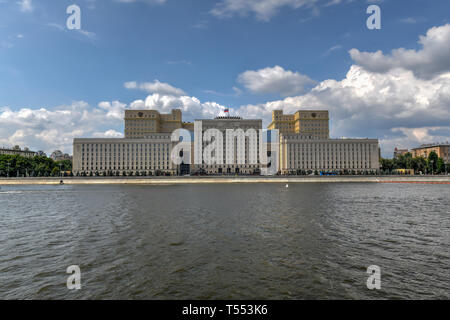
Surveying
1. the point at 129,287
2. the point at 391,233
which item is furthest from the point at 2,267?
the point at 391,233

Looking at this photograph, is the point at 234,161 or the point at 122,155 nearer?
the point at 122,155

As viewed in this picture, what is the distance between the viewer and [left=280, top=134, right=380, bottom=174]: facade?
187 metres

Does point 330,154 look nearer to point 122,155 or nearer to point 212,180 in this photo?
point 212,180

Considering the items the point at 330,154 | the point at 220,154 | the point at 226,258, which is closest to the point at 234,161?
the point at 220,154

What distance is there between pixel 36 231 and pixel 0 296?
13.8 metres

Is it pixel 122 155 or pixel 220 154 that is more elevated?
pixel 220 154

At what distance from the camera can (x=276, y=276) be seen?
40.1 feet

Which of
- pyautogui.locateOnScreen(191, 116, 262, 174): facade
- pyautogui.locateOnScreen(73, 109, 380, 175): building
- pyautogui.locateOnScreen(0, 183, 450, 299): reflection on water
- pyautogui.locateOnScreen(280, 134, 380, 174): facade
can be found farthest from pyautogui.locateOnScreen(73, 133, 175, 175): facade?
pyautogui.locateOnScreen(0, 183, 450, 299): reflection on water

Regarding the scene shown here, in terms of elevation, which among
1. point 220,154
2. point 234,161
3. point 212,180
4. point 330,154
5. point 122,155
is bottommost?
point 212,180

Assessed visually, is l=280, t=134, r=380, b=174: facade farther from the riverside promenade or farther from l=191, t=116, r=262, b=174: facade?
the riverside promenade

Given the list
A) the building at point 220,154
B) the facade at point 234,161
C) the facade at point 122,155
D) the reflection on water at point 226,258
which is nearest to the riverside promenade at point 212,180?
the building at point 220,154

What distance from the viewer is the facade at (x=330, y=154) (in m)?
187

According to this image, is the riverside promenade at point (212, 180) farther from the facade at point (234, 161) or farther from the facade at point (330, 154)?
the facade at point (234, 161)

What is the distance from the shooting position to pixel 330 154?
188000 millimetres
